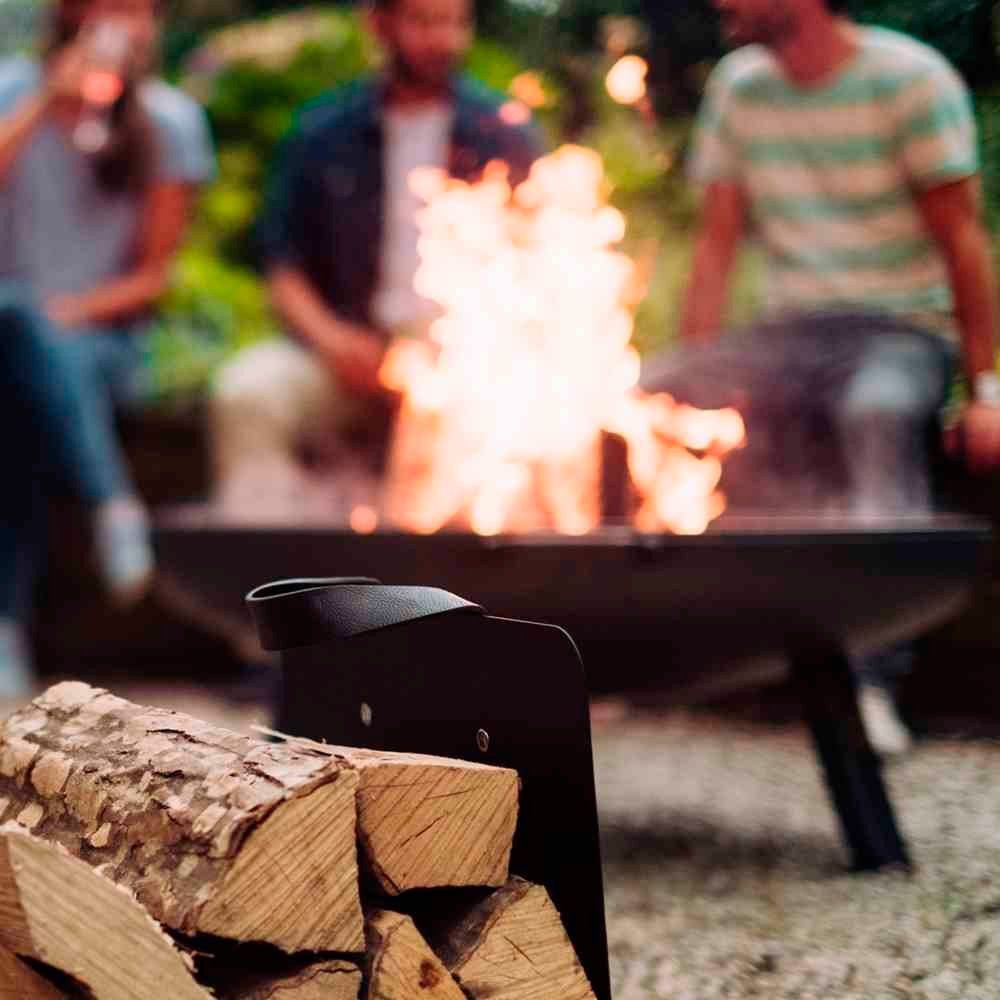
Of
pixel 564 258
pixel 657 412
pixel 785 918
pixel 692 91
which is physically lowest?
pixel 785 918

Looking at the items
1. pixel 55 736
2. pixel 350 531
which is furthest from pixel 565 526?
pixel 55 736

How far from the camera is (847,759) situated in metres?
1.84

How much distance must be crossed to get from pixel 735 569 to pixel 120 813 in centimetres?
86

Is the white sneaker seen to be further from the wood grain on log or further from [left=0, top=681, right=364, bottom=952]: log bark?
[left=0, top=681, right=364, bottom=952]: log bark

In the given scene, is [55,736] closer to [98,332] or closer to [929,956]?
[929,956]

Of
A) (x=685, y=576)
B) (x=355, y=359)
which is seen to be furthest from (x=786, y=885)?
(x=355, y=359)

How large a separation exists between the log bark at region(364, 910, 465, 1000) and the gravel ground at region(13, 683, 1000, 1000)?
1.43 ft

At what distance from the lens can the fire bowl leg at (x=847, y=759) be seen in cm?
180

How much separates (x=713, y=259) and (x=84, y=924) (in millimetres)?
2011

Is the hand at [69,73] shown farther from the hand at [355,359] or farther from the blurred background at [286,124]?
the hand at [355,359]

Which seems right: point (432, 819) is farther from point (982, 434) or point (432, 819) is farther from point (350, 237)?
point (350, 237)

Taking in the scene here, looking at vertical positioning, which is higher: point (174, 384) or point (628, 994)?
point (174, 384)

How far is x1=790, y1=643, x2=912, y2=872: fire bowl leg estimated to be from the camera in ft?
5.91

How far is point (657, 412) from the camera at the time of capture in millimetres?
2441
